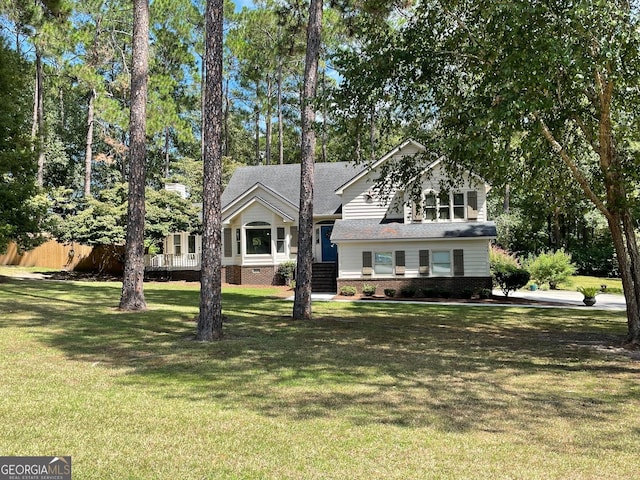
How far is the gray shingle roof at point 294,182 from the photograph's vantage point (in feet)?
91.7

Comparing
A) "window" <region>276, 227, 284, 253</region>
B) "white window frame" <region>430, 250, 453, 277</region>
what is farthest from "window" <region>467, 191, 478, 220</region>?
"window" <region>276, 227, 284, 253</region>

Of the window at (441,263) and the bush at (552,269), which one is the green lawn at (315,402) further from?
the bush at (552,269)

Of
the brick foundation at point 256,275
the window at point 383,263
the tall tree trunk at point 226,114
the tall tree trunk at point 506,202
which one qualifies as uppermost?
the tall tree trunk at point 226,114

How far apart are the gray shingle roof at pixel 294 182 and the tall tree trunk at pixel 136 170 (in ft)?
45.8

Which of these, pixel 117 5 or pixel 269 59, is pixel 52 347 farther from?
pixel 269 59

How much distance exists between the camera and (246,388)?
6473mm

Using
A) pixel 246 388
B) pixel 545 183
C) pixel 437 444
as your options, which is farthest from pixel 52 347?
pixel 545 183

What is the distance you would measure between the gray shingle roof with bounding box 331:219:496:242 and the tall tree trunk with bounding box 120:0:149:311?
448 inches

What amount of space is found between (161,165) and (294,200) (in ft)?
79.0

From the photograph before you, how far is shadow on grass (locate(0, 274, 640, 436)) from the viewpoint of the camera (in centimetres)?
579

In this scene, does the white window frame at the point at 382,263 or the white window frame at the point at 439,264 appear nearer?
the white window frame at the point at 439,264

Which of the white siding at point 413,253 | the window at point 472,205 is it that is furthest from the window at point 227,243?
the window at point 472,205

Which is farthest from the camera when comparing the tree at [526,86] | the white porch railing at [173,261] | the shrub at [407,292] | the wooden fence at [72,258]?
the white porch railing at [173,261]

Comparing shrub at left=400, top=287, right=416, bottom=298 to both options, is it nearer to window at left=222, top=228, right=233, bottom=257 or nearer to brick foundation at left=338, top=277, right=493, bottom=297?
brick foundation at left=338, top=277, right=493, bottom=297
